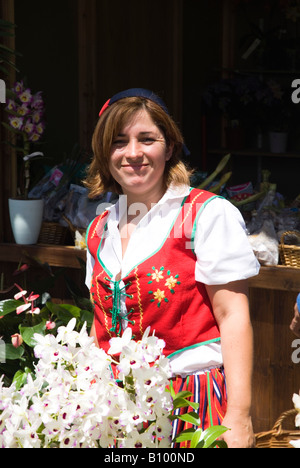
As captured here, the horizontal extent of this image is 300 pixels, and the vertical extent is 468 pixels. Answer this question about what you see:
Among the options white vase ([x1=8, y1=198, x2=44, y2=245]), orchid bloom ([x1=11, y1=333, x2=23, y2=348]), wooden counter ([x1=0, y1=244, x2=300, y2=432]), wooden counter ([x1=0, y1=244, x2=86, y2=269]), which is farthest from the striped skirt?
white vase ([x1=8, y1=198, x2=44, y2=245])

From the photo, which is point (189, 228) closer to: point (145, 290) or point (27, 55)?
point (145, 290)

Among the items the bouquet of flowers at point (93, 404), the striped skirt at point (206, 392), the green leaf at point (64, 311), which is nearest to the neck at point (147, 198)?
the striped skirt at point (206, 392)

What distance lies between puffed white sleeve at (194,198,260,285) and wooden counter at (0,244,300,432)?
4.21 feet

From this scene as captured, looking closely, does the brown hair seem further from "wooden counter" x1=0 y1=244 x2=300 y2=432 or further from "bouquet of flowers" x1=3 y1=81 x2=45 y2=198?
"bouquet of flowers" x1=3 y1=81 x2=45 y2=198

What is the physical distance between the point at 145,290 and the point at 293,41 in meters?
4.40

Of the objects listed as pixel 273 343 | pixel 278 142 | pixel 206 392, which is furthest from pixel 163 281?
pixel 278 142

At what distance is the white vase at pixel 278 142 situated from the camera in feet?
18.6

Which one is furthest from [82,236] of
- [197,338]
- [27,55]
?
[197,338]

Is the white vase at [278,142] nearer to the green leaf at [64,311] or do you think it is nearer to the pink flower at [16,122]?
the pink flower at [16,122]

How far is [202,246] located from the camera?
1.74 m

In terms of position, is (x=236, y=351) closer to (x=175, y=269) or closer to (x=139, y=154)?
(x=175, y=269)

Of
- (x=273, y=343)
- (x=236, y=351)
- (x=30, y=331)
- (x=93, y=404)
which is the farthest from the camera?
(x=273, y=343)

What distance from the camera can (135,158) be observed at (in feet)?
5.93

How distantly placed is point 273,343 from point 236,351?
1386 millimetres
